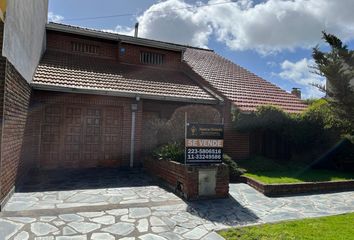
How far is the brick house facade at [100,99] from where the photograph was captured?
31.0 ft

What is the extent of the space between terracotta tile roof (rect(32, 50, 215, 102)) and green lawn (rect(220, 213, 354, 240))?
666cm

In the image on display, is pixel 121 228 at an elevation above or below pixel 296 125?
below

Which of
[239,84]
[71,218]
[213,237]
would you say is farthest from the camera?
[239,84]

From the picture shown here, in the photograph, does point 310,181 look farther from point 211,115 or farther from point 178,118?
point 178,118

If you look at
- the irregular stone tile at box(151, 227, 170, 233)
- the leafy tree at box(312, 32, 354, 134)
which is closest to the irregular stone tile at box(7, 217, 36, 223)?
the irregular stone tile at box(151, 227, 170, 233)

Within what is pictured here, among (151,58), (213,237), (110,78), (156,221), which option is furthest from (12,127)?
(151,58)

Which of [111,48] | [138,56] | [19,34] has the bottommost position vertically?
[19,34]

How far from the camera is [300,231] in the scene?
5340mm

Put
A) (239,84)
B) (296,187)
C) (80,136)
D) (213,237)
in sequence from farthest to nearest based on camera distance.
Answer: (239,84), (80,136), (296,187), (213,237)

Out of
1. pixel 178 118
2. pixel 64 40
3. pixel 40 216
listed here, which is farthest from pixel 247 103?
pixel 40 216

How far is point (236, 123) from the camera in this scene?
1184 centimetres

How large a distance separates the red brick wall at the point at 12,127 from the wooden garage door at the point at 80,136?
7.08 ft

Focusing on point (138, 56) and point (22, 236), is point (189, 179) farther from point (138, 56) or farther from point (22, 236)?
point (138, 56)

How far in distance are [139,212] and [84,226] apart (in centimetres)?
122
